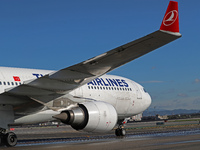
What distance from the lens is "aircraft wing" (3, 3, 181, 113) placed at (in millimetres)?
9977

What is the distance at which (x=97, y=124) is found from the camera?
13594mm

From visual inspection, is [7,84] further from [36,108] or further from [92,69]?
[92,69]

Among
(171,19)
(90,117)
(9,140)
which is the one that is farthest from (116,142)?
(171,19)

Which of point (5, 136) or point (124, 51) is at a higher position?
point (124, 51)

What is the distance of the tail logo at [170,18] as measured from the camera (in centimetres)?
993

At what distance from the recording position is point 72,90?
13.6m

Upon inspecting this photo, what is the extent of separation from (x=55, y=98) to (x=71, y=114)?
1333mm

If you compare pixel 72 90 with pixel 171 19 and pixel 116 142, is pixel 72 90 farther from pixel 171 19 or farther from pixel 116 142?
pixel 171 19

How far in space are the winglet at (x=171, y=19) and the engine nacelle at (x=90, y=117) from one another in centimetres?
514

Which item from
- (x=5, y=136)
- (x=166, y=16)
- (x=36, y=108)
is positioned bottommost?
(x=5, y=136)

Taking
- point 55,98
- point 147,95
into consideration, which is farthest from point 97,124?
point 147,95

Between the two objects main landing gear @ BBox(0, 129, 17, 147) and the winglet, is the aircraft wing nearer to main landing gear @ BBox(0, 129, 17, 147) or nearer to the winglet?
the winglet

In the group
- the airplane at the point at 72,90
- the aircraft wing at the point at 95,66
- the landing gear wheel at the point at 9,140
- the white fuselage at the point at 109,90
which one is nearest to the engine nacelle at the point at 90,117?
the airplane at the point at 72,90

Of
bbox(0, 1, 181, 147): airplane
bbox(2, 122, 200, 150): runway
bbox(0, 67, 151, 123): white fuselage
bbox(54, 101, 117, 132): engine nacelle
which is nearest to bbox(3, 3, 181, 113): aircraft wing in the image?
bbox(0, 1, 181, 147): airplane
